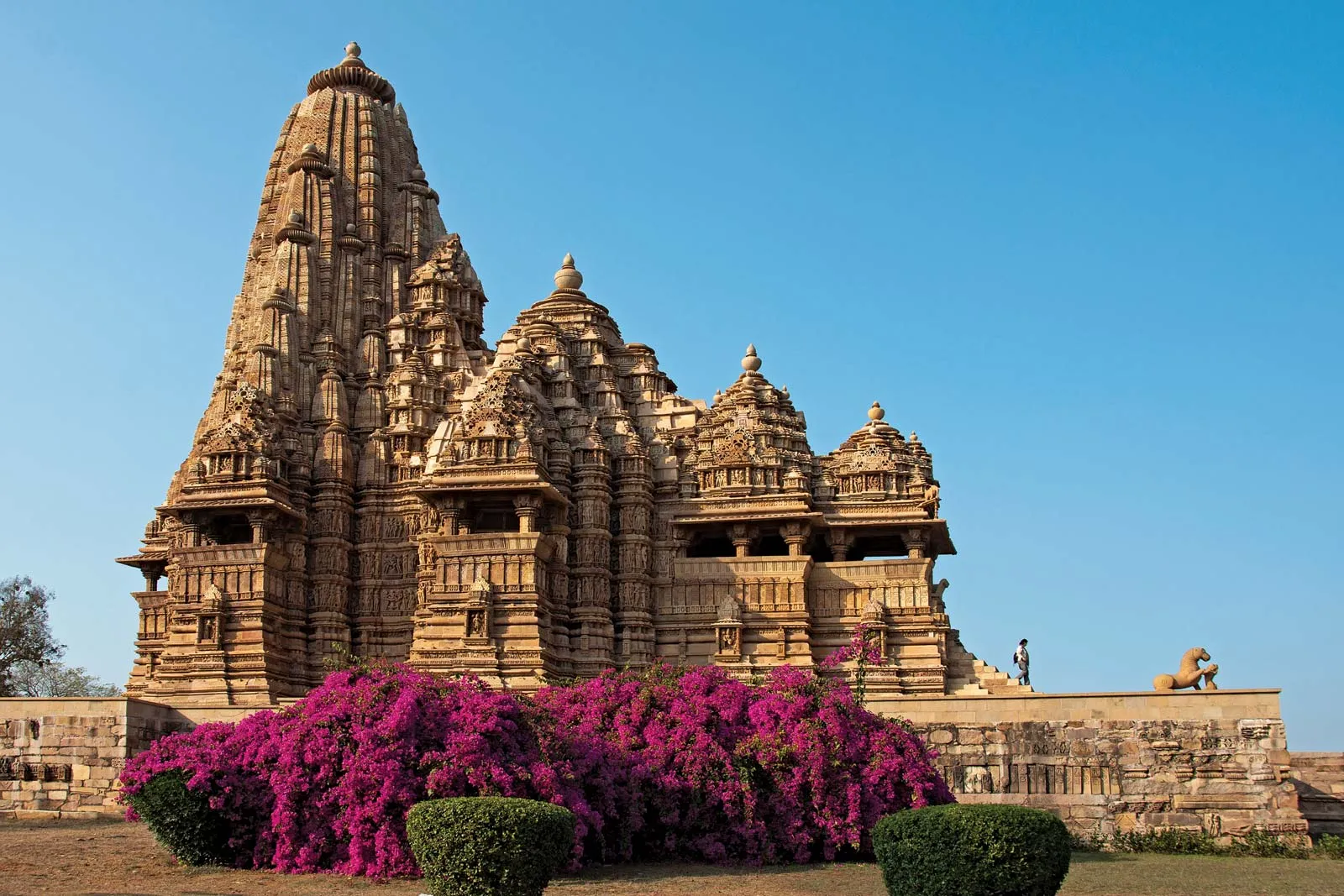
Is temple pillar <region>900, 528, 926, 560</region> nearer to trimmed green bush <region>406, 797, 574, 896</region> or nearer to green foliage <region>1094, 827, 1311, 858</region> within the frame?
green foliage <region>1094, 827, 1311, 858</region>

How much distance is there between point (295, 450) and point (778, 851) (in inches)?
841

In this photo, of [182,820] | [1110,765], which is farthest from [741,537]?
[182,820]

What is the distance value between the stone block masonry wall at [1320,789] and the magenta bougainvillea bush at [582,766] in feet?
27.0

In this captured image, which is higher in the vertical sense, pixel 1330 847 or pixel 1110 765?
pixel 1110 765

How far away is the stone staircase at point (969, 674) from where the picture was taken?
3662 cm

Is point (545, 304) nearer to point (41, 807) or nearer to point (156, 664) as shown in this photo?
Answer: point (156, 664)

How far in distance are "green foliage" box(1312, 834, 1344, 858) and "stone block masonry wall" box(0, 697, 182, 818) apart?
20.7 meters

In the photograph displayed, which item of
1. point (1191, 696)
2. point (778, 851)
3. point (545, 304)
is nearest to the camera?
point (778, 851)

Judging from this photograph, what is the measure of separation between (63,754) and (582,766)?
1193 cm

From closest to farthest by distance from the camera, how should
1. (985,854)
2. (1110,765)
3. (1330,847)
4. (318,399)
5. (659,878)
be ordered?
1. (985,854)
2. (659,878)
3. (1330,847)
4. (1110,765)
5. (318,399)

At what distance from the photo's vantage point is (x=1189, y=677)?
29.3 metres

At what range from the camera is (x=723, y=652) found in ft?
122

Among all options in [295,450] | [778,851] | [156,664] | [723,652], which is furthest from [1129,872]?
[156,664]

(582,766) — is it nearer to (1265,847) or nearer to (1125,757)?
(1125,757)
